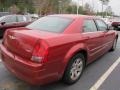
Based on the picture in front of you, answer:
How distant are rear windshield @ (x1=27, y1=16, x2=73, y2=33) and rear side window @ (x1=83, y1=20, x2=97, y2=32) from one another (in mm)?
450

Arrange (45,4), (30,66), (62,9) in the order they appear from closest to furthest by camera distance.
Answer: (30,66), (45,4), (62,9)

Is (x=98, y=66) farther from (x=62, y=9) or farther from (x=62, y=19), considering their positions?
(x=62, y=9)

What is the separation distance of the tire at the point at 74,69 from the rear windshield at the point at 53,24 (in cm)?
73

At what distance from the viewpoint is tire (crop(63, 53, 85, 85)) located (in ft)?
15.4

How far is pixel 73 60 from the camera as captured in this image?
4.79m

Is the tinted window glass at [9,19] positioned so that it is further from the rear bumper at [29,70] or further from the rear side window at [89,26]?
the rear bumper at [29,70]

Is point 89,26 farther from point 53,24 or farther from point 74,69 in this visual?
point 74,69

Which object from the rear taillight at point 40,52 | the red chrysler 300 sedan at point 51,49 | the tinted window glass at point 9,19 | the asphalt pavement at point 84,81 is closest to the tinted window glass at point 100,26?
the red chrysler 300 sedan at point 51,49

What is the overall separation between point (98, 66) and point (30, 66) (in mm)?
2975

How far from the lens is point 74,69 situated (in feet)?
16.3

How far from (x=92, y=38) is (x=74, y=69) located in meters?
1.06

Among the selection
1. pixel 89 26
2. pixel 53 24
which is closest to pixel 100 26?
pixel 89 26

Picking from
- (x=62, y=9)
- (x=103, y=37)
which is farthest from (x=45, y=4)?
(x=103, y=37)

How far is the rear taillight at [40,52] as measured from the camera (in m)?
3.98
